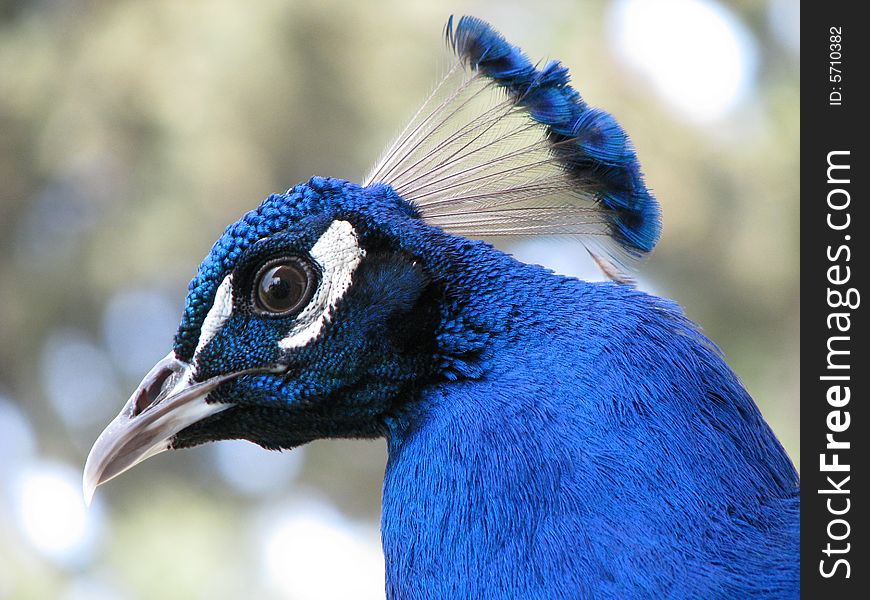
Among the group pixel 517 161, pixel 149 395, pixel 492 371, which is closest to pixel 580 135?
pixel 517 161

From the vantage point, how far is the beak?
1214mm

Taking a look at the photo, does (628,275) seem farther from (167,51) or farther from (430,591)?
(167,51)

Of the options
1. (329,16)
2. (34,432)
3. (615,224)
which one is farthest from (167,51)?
(615,224)

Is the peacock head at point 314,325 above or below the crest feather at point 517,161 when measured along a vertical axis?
below

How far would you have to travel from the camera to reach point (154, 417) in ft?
3.99

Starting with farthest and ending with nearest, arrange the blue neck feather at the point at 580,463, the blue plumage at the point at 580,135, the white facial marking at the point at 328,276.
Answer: the blue plumage at the point at 580,135 < the white facial marking at the point at 328,276 < the blue neck feather at the point at 580,463

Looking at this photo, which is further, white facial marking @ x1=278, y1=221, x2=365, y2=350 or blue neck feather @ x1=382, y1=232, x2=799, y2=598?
white facial marking @ x1=278, y1=221, x2=365, y2=350

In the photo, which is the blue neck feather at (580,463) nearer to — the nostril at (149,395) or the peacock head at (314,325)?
the peacock head at (314,325)
